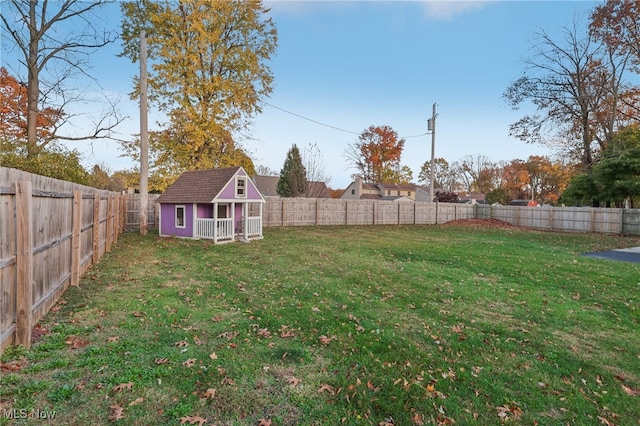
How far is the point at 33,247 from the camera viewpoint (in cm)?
370

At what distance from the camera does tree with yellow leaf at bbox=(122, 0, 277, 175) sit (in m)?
17.7

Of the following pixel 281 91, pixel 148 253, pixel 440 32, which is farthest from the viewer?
pixel 281 91

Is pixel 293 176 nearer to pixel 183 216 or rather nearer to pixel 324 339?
pixel 183 216

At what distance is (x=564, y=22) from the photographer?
853 inches

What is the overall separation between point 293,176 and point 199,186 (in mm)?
20844

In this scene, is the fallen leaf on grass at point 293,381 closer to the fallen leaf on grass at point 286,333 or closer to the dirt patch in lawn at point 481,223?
the fallen leaf on grass at point 286,333

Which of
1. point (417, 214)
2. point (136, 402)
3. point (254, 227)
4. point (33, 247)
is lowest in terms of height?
point (136, 402)

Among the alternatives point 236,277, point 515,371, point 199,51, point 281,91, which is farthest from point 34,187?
point 281,91

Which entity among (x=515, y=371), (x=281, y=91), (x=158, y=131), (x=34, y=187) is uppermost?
(x=281, y=91)

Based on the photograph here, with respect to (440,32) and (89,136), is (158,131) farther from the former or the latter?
(440,32)

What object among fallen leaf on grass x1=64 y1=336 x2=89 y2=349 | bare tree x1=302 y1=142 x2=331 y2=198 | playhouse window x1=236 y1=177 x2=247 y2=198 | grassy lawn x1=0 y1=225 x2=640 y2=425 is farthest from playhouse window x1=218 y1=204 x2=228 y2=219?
bare tree x1=302 y1=142 x2=331 y2=198

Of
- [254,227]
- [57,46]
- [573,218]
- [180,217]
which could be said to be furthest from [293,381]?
[573,218]

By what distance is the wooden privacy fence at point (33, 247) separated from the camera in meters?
3.13

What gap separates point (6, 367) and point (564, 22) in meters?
30.5
